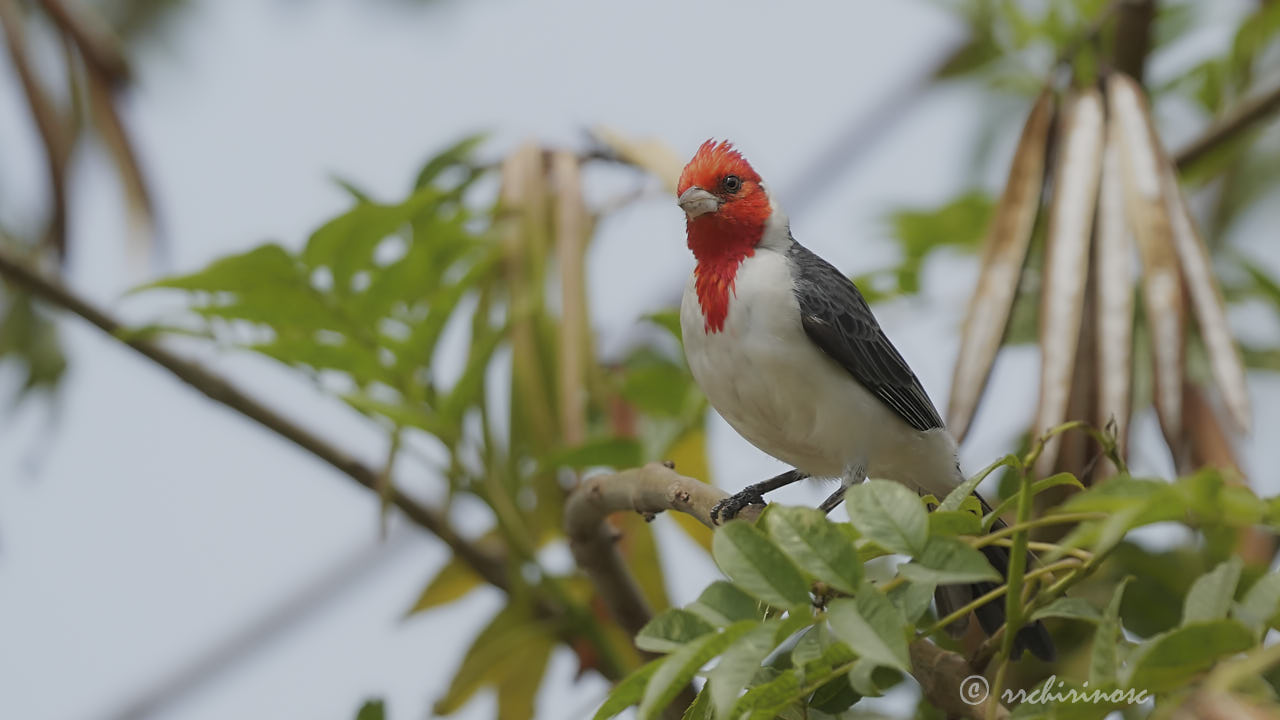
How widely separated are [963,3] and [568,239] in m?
1.95

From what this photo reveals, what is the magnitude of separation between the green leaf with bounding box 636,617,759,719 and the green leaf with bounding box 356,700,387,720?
85 centimetres

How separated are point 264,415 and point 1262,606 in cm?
205

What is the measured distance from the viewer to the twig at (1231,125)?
9.91ft

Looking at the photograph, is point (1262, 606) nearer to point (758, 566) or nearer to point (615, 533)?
point (758, 566)

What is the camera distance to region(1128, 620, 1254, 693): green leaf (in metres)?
1.01

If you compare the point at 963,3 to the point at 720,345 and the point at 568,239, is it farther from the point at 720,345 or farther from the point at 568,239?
the point at 720,345

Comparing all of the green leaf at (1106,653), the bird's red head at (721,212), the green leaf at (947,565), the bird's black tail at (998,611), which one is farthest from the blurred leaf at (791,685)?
the bird's red head at (721,212)

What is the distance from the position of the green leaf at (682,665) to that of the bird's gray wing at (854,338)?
1132mm

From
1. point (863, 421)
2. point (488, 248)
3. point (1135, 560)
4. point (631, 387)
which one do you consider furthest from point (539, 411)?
point (1135, 560)

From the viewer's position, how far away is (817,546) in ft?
4.00

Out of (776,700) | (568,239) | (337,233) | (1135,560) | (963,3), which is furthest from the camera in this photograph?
(963,3)

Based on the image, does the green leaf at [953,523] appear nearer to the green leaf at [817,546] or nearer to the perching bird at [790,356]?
the green leaf at [817,546]

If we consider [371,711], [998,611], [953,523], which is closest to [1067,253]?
[998,611]

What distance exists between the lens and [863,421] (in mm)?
2357
